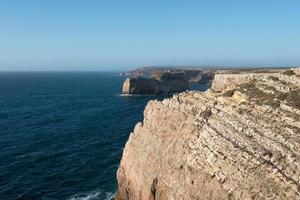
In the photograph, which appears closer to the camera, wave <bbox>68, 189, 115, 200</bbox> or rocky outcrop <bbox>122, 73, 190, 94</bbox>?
wave <bbox>68, 189, 115, 200</bbox>

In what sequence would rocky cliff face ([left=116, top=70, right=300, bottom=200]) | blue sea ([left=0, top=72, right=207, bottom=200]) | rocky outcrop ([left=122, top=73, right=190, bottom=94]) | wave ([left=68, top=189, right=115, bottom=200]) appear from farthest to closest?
rocky outcrop ([left=122, top=73, right=190, bottom=94])
blue sea ([left=0, top=72, right=207, bottom=200])
wave ([left=68, top=189, right=115, bottom=200])
rocky cliff face ([left=116, top=70, right=300, bottom=200])

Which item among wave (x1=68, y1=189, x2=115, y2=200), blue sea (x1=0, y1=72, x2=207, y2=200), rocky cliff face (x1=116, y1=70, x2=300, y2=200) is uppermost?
rocky cliff face (x1=116, y1=70, x2=300, y2=200)

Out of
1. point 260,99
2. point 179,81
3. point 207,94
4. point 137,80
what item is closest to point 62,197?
point 207,94

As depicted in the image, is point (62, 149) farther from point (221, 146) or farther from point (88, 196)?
point (221, 146)

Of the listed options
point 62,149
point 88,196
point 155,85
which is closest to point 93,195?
point 88,196

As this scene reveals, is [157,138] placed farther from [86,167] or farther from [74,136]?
[74,136]

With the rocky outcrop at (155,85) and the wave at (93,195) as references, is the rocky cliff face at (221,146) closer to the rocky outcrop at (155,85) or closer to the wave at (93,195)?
the wave at (93,195)

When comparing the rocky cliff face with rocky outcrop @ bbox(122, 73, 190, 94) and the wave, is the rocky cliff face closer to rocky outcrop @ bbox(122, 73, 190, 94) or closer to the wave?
the wave

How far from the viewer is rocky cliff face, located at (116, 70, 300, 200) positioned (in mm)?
32466

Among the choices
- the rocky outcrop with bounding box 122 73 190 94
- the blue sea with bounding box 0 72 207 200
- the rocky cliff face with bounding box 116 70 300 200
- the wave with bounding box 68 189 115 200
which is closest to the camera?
the rocky cliff face with bounding box 116 70 300 200

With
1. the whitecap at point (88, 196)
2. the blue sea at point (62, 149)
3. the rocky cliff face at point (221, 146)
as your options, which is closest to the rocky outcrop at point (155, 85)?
the blue sea at point (62, 149)

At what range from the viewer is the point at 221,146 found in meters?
36.3

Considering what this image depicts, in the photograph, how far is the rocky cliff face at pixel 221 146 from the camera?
3247 centimetres

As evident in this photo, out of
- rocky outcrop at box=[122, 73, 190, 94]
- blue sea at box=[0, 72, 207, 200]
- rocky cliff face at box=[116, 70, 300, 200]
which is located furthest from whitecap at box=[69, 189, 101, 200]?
rocky outcrop at box=[122, 73, 190, 94]
